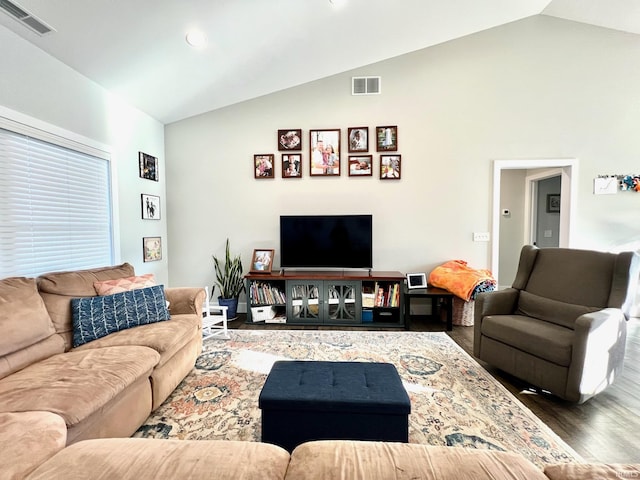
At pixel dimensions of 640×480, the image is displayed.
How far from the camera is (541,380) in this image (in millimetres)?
1977

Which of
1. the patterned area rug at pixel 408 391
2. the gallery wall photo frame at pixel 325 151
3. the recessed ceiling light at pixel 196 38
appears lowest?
the patterned area rug at pixel 408 391

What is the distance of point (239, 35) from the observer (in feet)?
8.72

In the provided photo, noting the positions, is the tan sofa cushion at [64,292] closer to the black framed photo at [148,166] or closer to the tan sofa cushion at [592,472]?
the black framed photo at [148,166]

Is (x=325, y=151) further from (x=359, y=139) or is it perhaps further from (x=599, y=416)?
(x=599, y=416)

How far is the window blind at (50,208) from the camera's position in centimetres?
210

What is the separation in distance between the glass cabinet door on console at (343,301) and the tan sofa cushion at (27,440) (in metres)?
2.58

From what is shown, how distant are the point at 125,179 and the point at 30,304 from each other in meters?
1.89

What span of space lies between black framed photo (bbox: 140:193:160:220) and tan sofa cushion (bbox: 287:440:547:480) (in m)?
3.51

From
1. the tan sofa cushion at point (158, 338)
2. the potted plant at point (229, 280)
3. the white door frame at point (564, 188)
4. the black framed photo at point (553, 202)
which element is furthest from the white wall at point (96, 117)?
the black framed photo at point (553, 202)

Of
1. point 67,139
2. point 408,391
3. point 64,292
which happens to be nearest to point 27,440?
point 64,292

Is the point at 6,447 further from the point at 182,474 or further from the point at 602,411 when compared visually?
the point at 602,411

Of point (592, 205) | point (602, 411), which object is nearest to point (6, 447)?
point (602, 411)

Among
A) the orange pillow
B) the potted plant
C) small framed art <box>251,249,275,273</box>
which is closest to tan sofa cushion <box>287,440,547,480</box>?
the orange pillow

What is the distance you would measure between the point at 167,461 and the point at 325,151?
140 inches
